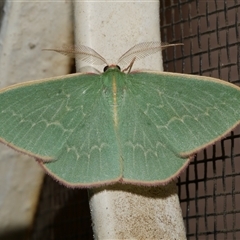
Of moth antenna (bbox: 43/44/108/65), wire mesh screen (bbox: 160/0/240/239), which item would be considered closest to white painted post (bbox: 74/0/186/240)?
moth antenna (bbox: 43/44/108/65)

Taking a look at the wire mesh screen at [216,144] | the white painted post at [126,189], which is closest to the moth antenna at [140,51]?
the white painted post at [126,189]

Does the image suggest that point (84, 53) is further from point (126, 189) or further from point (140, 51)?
point (126, 189)

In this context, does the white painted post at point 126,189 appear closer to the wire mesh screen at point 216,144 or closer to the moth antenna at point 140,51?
the moth antenna at point 140,51

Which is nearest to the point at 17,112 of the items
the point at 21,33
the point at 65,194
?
the point at 21,33

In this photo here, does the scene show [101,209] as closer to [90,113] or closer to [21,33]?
[90,113]

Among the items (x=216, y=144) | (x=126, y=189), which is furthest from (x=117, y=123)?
(x=216, y=144)

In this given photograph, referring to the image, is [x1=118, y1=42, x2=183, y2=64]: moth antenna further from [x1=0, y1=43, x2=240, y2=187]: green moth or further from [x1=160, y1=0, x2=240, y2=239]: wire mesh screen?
[x1=160, y1=0, x2=240, y2=239]: wire mesh screen
